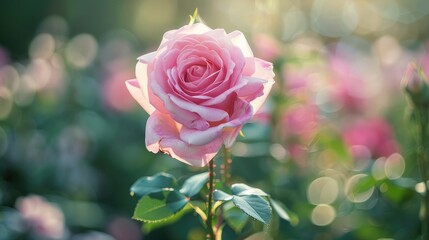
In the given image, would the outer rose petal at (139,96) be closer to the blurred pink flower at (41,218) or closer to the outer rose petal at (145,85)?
A: the outer rose petal at (145,85)

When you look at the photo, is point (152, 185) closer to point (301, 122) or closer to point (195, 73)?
point (195, 73)

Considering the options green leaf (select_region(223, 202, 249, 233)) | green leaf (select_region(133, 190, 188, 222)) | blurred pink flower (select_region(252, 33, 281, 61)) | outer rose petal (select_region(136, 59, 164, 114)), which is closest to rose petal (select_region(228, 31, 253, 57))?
outer rose petal (select_region(136, 59, 164, 114))

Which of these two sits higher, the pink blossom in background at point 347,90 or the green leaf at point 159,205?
the green leaf at point 159,205

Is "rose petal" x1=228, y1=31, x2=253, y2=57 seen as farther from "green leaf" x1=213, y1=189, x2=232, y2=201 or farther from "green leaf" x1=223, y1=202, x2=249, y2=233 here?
"green leaf" x1=223, y1=202, x2=249, y2=233

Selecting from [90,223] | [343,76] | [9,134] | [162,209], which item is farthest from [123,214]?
[162,209]

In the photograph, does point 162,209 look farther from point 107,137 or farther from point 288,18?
point 107,137

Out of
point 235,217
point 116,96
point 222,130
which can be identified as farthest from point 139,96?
point 116,96

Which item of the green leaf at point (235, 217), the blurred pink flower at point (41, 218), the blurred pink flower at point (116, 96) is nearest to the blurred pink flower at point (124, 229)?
the blurred pink flower at point (41, 218)
